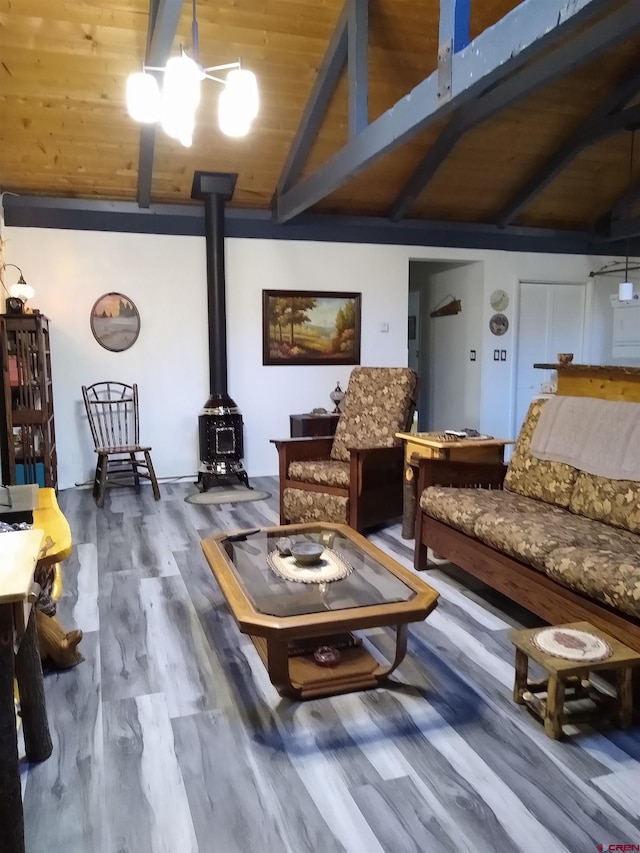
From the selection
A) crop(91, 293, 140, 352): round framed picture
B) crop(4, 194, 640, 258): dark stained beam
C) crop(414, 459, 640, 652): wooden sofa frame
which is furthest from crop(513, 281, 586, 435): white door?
crop(91, 293, 140, 352): round framed picture

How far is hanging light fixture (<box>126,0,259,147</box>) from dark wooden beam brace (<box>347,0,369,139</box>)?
1.38 meters

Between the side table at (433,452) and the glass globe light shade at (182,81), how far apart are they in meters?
2.08

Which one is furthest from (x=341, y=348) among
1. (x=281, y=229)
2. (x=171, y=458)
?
(x=171, y=458)

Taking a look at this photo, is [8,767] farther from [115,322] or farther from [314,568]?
[115,322]

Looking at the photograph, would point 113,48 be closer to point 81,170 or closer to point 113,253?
Answer: point 81,170

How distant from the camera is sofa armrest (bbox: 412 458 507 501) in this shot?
3.35 m

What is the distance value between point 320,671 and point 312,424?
Result: 3462 mm

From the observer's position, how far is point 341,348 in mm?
6230

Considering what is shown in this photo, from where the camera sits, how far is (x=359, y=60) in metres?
3.87

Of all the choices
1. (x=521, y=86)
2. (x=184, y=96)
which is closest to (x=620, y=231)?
(x=521, y=86)

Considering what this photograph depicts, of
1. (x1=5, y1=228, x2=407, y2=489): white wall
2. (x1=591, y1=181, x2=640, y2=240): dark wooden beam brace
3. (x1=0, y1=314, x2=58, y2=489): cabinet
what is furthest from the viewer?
(x1=591, y1=181, x2=640, y2=240): dark wooden beam brace

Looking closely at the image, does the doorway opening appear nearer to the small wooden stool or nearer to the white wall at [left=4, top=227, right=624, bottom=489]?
the white wall at [left=4, top=227, right=624, bottom=489]

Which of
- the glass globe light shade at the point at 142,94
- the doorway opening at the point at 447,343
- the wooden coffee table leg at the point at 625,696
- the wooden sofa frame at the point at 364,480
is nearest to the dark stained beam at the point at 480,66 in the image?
the glass globe light shade at the point at 142,94

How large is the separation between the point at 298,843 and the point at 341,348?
505 cm
